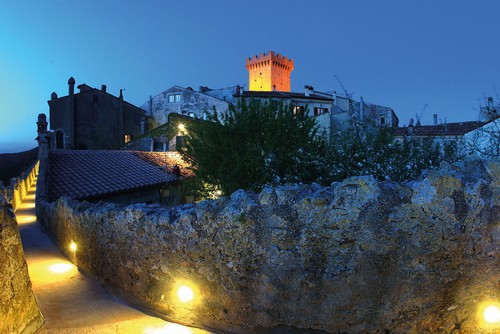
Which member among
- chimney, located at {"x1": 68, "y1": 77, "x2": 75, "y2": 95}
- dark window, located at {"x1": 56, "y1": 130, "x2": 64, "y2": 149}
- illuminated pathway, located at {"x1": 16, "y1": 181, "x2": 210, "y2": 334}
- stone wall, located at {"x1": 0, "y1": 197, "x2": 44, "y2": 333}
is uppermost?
chimney, located at {"x1": 68, "y1": 77, "x2": 75, "y2": 95}

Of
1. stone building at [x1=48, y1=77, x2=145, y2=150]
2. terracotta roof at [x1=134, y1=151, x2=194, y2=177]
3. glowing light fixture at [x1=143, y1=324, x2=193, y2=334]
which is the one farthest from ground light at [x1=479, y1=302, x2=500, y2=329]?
stone building at [x1=48, y1=77, x2=145, y2=150]

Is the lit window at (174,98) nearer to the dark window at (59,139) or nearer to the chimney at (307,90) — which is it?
the dark window at (59,139)

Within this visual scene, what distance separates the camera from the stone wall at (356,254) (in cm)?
321

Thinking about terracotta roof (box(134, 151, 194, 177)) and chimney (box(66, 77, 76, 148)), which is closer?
terracotta roof (box(134, 151, 194, 177))

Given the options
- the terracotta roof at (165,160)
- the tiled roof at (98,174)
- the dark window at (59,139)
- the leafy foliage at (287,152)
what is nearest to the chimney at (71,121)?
the dark window at (59,139)

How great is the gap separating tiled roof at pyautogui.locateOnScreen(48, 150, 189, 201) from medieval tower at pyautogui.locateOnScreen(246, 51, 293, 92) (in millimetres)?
43865

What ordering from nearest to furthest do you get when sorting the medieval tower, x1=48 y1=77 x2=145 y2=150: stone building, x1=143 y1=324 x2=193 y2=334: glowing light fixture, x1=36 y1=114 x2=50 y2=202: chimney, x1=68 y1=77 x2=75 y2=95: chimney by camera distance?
x1=143 y1=324 x2=193 y2=334: glowing light fixture → x1=36 y1=114 x2=50 y2=202: chimney → x1=68 y1=77 x2=75 y2=95: chimney → x1=48 y1=77 x2=145 y2=150: stone building → the medieval tower

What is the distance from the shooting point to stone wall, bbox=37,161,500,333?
3209 mm

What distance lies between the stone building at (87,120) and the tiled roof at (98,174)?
19999 millimetres

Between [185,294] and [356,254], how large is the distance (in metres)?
2.04

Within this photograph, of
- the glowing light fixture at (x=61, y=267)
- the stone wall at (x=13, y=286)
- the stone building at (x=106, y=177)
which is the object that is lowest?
the glowing light fixture at (x=61, y=267)

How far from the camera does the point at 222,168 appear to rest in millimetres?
12164

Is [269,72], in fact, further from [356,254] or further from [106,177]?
[356,254]

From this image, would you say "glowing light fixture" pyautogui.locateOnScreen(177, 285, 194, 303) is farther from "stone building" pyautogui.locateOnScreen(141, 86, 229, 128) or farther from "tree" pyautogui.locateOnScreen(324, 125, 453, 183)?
"stone building" pyautogui.locateOnScreen(141, 86, 229, 128)
